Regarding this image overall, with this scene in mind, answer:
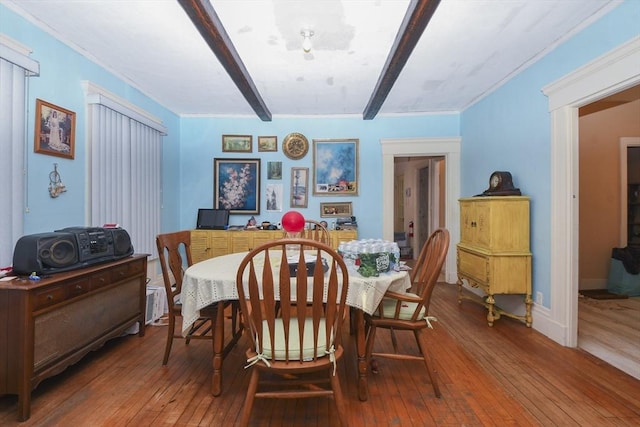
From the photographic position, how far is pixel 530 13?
2.13 meters

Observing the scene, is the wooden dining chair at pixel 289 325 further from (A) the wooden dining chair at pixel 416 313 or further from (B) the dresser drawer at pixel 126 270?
(B) the dresser drawer at pixel 126 270

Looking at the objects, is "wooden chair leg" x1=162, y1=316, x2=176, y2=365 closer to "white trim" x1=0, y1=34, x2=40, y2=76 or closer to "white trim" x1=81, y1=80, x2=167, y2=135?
"white trim" x1=0, y1=34, x2=40, y2=76

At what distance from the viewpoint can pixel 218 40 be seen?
2.25 metres

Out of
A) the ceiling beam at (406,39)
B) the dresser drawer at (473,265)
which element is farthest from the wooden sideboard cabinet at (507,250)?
the ceiling beam at (406,39)

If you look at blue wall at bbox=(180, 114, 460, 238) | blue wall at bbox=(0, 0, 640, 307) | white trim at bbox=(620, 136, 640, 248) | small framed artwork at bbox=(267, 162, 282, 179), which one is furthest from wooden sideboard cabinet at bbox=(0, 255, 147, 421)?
white trim at bbox=(620, 136, 640, 248)

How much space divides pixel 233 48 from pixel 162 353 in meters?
2.55

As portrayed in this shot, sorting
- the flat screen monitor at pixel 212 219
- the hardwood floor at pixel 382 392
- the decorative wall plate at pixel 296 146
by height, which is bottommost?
the hardwood floor at pixel 382 392

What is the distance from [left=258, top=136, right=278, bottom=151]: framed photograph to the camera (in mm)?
4426

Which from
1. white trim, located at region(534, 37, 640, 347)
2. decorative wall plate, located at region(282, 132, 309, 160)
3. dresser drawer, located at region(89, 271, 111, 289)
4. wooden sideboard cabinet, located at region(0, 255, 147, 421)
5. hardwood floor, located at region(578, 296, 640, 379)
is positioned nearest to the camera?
wooden sideboard cabinet, located at region(0, 255, 147, 421)

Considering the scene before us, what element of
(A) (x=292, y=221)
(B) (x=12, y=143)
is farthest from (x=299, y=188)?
(B) (x=12, y=143)

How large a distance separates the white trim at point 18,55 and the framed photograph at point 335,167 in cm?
302

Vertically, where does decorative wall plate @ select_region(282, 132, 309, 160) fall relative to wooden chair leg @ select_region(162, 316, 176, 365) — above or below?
above

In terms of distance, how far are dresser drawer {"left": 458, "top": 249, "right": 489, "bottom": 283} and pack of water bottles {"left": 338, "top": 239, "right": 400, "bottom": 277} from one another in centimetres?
141

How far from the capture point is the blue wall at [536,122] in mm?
2129
